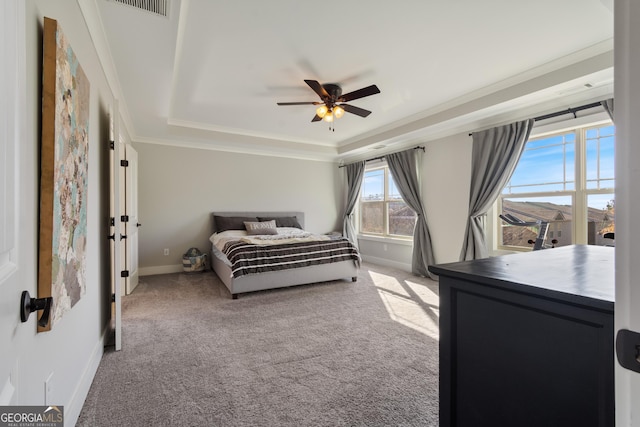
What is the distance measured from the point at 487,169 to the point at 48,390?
444 centimetres

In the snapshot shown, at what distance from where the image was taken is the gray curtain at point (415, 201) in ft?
15.3

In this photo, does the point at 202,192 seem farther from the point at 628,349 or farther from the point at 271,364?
the point at 628,349

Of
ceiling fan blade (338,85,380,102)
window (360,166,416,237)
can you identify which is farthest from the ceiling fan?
window (360,166,416,237)

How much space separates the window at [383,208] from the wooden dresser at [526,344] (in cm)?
419

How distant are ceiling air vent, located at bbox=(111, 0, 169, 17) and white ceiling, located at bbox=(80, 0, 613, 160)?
0.04 m

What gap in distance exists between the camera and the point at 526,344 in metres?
0.90

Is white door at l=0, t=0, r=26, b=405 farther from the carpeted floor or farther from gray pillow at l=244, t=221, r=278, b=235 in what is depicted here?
gray pillow at l=244, t=221, r=278, b=235

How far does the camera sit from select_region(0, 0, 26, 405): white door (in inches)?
20.8

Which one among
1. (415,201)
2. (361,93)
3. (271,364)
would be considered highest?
(361,93)

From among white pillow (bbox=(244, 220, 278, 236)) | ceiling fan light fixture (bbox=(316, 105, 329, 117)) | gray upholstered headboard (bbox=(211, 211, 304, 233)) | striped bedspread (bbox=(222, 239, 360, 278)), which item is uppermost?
ceiling fan light fixture (bbox=(316, 105, 329, 117))

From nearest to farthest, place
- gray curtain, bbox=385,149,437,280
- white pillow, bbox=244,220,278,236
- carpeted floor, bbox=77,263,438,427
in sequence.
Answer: carpeted floor, bbox=77,263,438,427
gray curtain, bbox=385,149,437,280
white pillow, bbox=244,220,278,236

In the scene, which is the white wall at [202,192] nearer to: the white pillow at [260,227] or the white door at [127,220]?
the white pillow at [260,227]
